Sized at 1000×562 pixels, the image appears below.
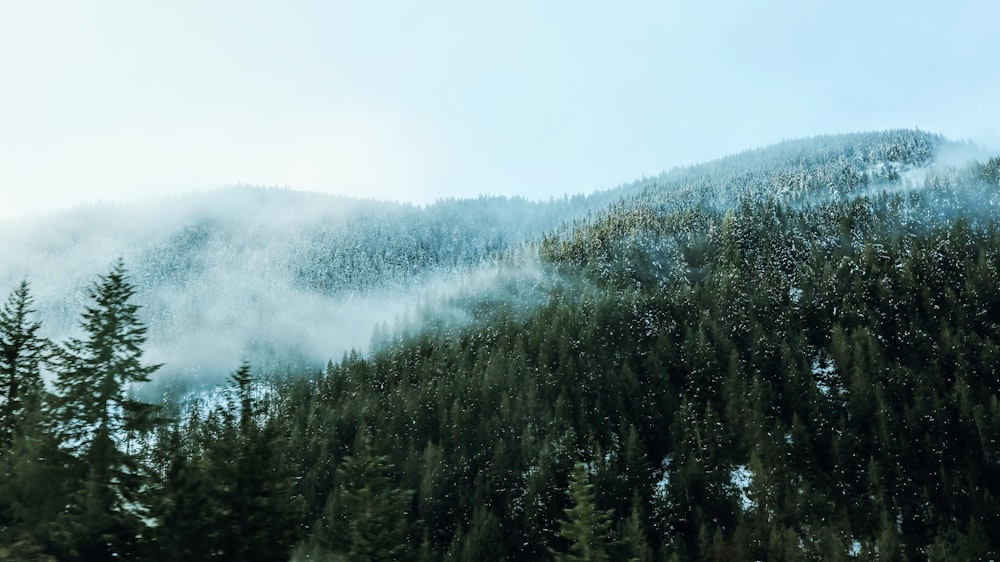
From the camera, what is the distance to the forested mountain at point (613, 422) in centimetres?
1388

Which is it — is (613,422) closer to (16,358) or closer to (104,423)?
(16,358)

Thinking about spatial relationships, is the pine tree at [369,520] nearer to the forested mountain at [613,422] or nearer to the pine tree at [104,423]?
the forested mountain at [613,422]

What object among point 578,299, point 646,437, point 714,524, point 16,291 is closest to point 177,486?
point 16,291

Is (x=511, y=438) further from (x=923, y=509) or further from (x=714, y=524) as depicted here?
(x=923, y=509)

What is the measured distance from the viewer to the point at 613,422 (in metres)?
84.6

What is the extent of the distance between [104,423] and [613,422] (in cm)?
7505

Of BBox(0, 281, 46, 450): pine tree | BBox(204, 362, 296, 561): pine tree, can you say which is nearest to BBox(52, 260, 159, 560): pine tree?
BBox(204, 362, 296, 561): pine tree

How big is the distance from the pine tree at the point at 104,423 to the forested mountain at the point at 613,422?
6 cm

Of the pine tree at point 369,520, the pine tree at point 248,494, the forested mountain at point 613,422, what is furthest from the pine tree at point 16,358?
the pine tree at point 369,520

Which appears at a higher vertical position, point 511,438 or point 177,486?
point 177,486

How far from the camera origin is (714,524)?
67000 mm

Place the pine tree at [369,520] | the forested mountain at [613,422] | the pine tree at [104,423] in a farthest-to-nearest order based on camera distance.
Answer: the pine tree at [369,520] → the forested mountain at [613,422] → the pine tree at [104,423]

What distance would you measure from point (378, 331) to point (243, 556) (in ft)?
388

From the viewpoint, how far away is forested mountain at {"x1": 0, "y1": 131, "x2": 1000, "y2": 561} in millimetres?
13875
